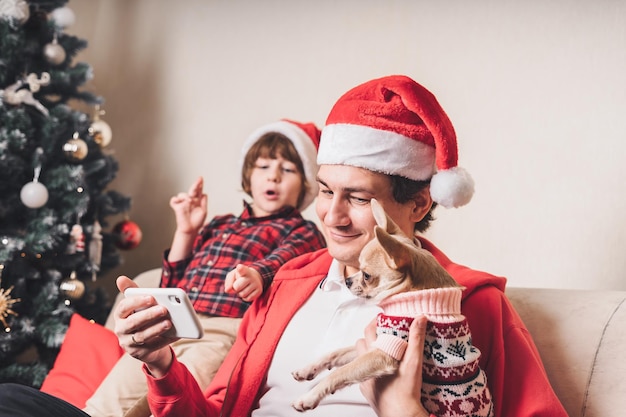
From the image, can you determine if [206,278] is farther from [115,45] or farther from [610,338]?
[115,45]

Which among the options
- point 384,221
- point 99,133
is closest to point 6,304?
point 99,133

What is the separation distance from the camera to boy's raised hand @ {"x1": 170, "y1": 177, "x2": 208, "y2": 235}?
2.33 m

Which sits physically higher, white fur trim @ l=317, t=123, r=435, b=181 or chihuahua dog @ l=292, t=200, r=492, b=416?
white fur trim @ l=317, t=123, r=435, b=181

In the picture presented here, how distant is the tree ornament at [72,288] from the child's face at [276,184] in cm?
95

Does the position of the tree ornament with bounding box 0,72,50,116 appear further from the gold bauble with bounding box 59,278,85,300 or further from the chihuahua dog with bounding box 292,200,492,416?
the chihuahua dog with bounding box 292,200,492,416

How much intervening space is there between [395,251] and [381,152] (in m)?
0.32

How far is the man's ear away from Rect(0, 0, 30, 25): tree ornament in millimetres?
1869

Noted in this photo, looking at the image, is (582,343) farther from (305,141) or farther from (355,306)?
(305,141)

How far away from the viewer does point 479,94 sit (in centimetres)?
219

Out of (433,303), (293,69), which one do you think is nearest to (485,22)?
(293,69)

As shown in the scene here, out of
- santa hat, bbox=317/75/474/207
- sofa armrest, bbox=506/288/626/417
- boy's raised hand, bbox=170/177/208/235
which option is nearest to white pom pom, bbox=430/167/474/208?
santa hat, bbox=317/75/474/207

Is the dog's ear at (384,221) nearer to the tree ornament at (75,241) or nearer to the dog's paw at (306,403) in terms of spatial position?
the dog's paw at (306,403)

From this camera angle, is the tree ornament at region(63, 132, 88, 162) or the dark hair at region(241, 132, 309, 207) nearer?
the dark hair at region(241, 132, 309, 207)

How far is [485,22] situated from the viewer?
2.18 meters
